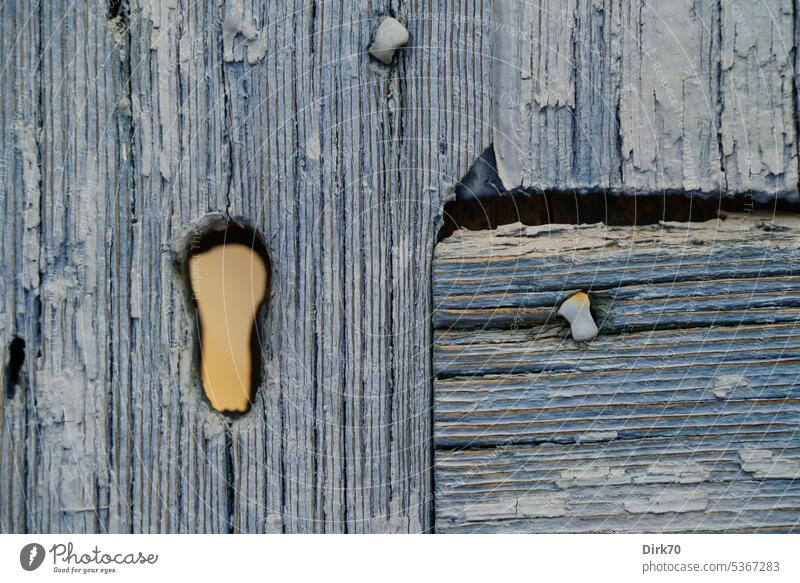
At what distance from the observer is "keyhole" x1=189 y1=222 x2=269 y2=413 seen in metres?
1.27

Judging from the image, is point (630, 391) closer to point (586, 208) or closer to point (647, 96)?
point (586, 208)

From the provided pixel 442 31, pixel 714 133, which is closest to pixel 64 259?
pixel 442 31

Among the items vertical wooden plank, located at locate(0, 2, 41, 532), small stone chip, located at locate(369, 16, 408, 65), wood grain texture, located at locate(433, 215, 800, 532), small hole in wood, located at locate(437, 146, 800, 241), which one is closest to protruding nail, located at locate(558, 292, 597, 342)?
wood grain texture, located at locate(433, 215, 800, 532)

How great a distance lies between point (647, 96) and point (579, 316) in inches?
14.3

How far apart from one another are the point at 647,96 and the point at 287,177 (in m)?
0.58

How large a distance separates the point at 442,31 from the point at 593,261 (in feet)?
1.42

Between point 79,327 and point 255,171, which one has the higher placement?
point 255,171

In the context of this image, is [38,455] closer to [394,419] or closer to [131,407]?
[131,407]

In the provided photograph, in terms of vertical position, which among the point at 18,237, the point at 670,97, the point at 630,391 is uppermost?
the point at 670,97

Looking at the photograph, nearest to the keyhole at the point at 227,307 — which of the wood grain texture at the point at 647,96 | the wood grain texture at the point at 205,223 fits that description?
the wood grain texture at the point at 205,223

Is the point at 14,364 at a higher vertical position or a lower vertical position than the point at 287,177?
lower

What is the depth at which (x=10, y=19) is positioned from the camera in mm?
1226

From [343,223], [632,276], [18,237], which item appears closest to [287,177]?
[343,223]

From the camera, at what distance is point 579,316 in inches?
48.8
